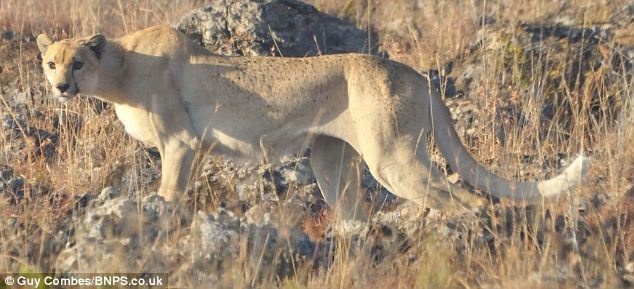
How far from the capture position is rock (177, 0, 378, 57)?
12070mm

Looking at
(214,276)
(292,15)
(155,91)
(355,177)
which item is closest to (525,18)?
(292,15)

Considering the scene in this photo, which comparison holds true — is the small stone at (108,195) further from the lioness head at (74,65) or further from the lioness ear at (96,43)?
the lioness ear at (96,43)

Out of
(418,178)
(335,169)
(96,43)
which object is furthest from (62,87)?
(418,178)

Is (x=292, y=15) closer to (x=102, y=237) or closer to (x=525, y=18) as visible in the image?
(x=525, y=18)

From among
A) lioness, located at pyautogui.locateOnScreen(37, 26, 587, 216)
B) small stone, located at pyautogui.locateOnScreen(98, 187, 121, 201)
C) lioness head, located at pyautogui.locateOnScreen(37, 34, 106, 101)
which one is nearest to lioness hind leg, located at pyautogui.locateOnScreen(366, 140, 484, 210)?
lioness, located at pyautogui.locateOnScreen(37, 26, 587, 216)

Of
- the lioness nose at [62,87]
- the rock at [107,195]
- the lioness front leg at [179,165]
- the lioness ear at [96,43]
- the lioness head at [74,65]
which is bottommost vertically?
the rock at [107,195]

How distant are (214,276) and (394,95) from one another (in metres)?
2.41

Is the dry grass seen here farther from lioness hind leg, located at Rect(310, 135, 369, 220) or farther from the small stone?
lioness hind leg, located at Rect(310, 135, 369, 220)

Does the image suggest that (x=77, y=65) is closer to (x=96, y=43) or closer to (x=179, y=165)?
(x=96, y=43)

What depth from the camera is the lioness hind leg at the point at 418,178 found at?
8531 millimetres

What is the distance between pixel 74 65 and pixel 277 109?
5.53 ft

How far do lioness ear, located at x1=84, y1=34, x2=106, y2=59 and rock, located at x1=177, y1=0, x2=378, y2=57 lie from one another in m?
2.83

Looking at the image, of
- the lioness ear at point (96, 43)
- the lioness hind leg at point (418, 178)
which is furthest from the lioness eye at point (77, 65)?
the lioness hind leg at point (418, 178)

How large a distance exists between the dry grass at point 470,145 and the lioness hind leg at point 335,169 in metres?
1.27
